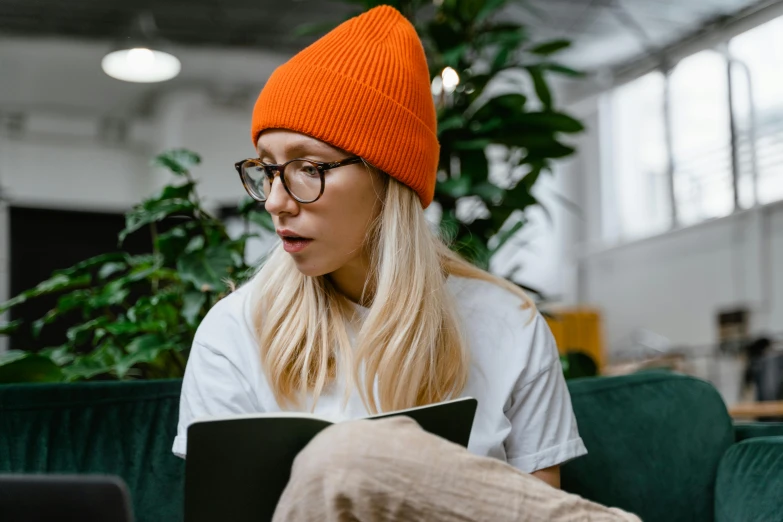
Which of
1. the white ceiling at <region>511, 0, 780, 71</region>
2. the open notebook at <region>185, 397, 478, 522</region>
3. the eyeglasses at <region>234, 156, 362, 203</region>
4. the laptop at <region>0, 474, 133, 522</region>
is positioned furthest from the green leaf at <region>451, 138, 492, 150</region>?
the white ceiling at <region>511, 0, 780, 71</region>

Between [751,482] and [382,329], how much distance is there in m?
0.68

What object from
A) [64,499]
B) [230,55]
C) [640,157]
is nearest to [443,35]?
[64,499]

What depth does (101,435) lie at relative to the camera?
1322 millimetres

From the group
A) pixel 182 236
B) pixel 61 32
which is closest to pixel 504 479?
pixel 182 236

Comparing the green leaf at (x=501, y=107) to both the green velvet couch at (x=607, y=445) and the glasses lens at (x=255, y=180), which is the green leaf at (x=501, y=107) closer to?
the green velvet couch at (x=607, y=445)

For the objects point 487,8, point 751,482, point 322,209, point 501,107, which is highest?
point 487,8

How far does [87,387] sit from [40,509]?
0.51 m

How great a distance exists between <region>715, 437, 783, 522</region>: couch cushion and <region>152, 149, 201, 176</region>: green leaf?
3.72ft

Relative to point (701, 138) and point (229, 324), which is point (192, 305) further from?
point (701, 138)

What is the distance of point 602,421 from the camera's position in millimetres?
1542

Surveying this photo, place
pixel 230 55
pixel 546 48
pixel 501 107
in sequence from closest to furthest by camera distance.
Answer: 1. pixel 501 107
2. pixel 546 48
3. pixel 230 55

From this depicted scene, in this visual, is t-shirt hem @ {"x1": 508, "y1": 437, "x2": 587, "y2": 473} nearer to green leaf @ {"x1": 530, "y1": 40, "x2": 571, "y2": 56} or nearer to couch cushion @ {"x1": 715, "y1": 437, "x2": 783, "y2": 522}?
couch cushion @ {"x1": 715, "y1": 437, "x2": 783, "y2": 522}

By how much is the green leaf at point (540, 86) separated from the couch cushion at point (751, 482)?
3.37ft

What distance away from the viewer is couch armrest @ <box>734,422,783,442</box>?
1.52m
